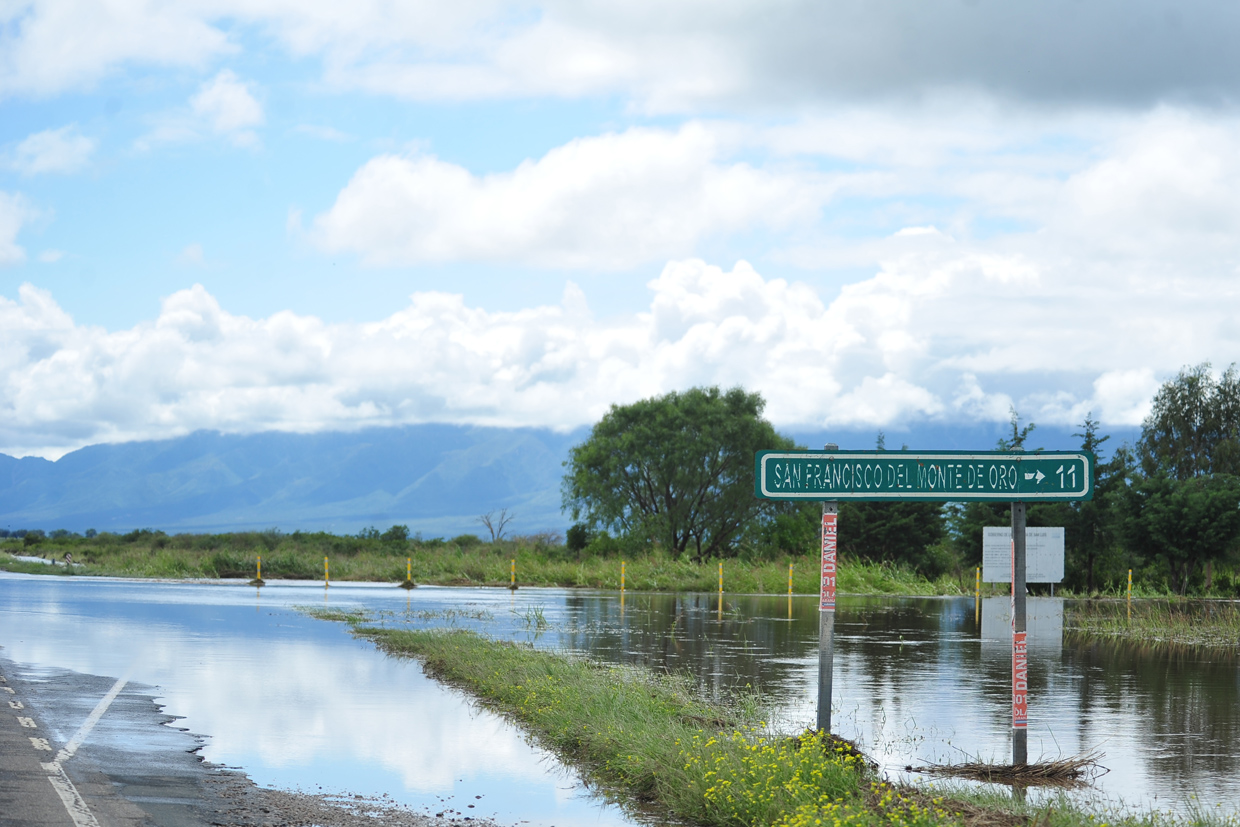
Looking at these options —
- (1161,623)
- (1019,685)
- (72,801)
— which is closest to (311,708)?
(72,801)

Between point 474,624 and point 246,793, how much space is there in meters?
17.3

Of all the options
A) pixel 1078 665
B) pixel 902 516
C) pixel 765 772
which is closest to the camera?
pixel 765 772

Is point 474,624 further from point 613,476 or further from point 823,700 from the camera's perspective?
point 613,476

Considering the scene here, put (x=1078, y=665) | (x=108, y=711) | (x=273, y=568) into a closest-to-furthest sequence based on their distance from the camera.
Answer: (x=108, y=711) < (x=1078, y=665) < (x=273, y=568)

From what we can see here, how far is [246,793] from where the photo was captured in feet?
32.2

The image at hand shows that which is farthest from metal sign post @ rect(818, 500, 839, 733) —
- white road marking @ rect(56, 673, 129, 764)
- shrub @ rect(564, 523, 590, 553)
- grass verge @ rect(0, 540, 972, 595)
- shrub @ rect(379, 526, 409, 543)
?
shrub @ rect(379, 526, 409, 543)

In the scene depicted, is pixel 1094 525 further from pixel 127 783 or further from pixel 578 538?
pixel 127 783

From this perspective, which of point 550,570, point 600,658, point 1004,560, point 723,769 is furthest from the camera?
point 550,570

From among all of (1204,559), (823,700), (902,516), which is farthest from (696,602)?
(823,700)

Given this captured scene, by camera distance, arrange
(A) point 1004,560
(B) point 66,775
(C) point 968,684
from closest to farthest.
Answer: (B) point 66,775, (C) point 968,684, (A) point 1004,560

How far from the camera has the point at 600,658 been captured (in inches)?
787

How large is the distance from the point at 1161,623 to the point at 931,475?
2136 cm

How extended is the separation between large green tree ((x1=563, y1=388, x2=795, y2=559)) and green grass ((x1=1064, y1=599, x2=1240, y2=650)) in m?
22.6

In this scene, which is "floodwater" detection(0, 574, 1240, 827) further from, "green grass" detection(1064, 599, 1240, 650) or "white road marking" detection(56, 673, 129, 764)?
"green grass" detection(1064, 599, 1240, 650)
